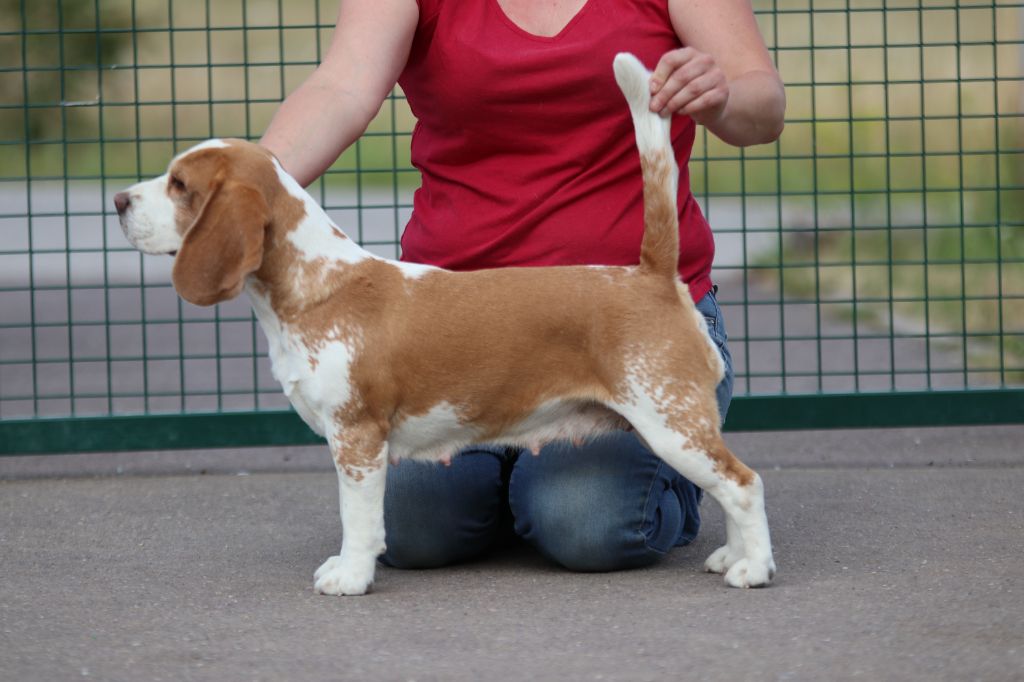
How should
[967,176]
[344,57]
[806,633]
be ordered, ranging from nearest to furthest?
1. [806,633]
2. [344,57]
3. [967,176]

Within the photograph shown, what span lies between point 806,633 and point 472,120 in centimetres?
141

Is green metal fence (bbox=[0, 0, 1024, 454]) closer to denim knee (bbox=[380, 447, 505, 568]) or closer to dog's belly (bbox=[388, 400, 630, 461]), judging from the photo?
denim knee (bbox=[380, 447, 505, 568])

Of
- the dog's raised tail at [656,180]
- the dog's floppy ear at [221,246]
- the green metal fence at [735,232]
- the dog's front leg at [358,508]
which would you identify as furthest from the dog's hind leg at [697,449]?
the green metal fence at [735,232]

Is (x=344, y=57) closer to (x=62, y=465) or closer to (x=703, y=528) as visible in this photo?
(x=703, y=528)

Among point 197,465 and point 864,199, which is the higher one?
point 864,199

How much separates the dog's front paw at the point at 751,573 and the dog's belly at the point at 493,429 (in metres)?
0.37

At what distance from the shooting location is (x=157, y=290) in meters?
9.93

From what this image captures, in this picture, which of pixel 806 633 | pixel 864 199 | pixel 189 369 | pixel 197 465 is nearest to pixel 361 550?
pixel 806 633

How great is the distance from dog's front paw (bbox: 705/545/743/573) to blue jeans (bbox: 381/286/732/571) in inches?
6.0

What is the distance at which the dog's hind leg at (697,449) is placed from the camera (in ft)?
9.69

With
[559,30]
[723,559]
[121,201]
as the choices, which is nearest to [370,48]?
[559,30]

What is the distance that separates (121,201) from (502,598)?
110 centimetres

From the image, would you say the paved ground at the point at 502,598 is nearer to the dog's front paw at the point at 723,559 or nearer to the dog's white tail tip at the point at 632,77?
the dog's front paw at the point at 723,559

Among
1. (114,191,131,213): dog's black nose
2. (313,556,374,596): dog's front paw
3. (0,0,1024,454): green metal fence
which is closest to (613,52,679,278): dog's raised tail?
(313,556,374,596): dog's front paw
